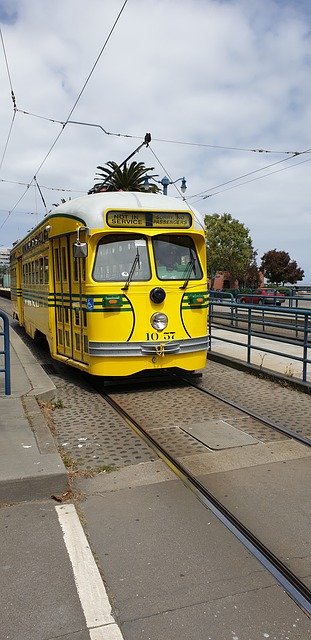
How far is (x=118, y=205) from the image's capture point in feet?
26.1

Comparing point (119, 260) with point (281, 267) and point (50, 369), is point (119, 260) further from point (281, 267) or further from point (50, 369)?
point (281, 267)

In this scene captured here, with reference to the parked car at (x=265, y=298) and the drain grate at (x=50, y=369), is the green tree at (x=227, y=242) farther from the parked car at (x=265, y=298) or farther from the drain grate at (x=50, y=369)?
the drain grate at (x=50, y=369)

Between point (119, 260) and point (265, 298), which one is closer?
point (119, 260)

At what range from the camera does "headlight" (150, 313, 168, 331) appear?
26.3 ft

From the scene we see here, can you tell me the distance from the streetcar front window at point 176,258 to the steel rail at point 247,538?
3331mm

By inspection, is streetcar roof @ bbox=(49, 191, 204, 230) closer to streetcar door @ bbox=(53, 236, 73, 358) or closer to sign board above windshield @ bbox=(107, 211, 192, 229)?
sign board above windshield @ bbox=(107, 211, 192, 229)

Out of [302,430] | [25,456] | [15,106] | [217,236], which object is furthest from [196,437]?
[217,236]

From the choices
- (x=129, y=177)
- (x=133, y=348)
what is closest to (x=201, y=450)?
(x=133, y=348)

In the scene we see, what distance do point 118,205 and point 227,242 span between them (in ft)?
161

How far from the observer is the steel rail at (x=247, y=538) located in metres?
3.06

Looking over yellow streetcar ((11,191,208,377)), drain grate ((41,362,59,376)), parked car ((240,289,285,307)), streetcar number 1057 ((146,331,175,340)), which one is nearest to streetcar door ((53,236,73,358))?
yellow streetcar ((11,191,208,377))

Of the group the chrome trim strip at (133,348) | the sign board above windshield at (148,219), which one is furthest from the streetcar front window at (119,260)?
the chrome trim strip at (133,348)

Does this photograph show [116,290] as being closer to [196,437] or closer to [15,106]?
[196,437]

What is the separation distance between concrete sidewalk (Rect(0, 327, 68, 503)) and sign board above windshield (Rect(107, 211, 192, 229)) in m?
2.82
